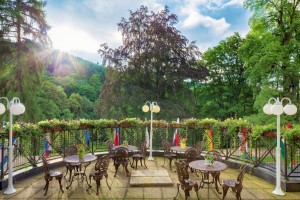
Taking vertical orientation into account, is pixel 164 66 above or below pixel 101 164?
above

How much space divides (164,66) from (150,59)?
129 cm

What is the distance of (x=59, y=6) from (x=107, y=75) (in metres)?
7.89

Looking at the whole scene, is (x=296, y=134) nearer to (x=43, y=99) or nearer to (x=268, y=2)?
(x=268, y=2)

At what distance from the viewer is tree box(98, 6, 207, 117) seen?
655 inches

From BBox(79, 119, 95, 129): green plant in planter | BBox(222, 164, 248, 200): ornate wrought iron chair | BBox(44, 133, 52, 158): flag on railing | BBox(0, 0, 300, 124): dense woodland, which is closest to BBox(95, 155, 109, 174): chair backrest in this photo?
BBox(222, 164, 248, 200): ornate wrought iron chair

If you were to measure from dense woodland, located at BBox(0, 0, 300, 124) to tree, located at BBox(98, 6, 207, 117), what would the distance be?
75 millimetres

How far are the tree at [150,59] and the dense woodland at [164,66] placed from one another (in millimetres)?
75

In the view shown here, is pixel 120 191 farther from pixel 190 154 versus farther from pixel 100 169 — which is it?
pixel 190 154

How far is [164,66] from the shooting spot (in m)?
17.4

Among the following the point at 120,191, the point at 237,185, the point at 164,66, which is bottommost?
the point at 120,191

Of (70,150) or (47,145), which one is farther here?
(47,145)

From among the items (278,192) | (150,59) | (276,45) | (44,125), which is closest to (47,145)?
(44,125)

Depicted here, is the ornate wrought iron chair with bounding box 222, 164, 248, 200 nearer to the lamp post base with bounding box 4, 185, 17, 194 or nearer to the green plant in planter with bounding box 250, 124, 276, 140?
the green plant in planter with bounding box 250, 124, 276, 140

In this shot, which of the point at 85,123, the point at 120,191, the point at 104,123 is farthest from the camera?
the point at 104,123
